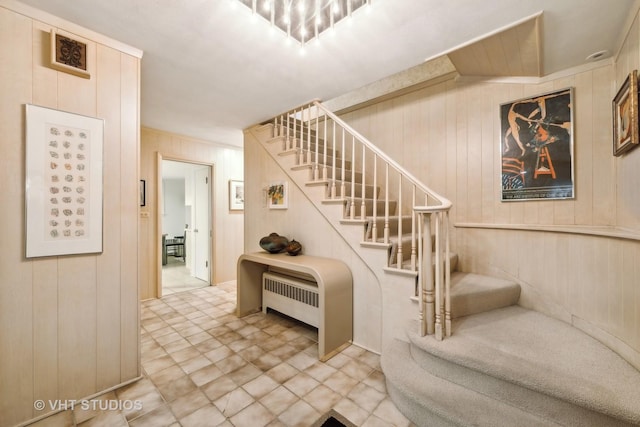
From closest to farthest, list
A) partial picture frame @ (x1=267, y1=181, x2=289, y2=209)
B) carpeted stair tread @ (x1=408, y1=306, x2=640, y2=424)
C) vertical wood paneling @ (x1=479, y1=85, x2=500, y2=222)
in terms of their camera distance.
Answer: carpeted stair tread @ (x1=408, y1=306, x2=640, y2=424) < vertical wood paneling @ (x1=479, y1=85, x2=500, y2=222) < partial picture frame @ (x1=267, y1=181, x2=289, y2=209)

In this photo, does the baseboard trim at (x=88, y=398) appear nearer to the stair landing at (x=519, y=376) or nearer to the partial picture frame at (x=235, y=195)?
the stair landing at (x=519, y=376)

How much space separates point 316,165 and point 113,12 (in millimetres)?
Answer: 1862

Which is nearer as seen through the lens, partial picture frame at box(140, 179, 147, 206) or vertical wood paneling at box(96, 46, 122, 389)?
vertical wood paneling at box(96, 46, 122, 389)

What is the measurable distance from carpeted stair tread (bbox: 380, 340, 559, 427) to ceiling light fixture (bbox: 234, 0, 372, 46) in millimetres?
2341

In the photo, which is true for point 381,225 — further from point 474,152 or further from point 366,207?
point 474,152

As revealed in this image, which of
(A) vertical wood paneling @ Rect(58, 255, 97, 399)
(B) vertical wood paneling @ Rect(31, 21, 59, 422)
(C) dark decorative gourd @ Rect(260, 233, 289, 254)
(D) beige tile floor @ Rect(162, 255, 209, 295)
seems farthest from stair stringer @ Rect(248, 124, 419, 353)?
(D) beige tile floor @ Rect(162, 255, 209, 295)

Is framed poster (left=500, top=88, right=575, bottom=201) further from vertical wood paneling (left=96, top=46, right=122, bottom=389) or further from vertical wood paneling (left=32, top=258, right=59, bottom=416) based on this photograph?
vertical wood paneling (left=32, top=258, right=59, bottom=416)

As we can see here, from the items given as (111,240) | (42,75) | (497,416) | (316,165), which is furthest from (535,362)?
(42,75)

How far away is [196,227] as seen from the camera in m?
4.82

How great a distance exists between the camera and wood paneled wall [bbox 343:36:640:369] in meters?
1.60

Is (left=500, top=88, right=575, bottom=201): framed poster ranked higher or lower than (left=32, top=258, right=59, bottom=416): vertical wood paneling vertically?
higher

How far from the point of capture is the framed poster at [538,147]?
2.10m

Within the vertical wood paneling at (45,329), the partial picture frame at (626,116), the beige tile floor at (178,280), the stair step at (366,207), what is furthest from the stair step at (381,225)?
the beige tile floor at (178,280)

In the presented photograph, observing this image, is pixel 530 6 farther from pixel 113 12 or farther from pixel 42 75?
pixel 42 75
